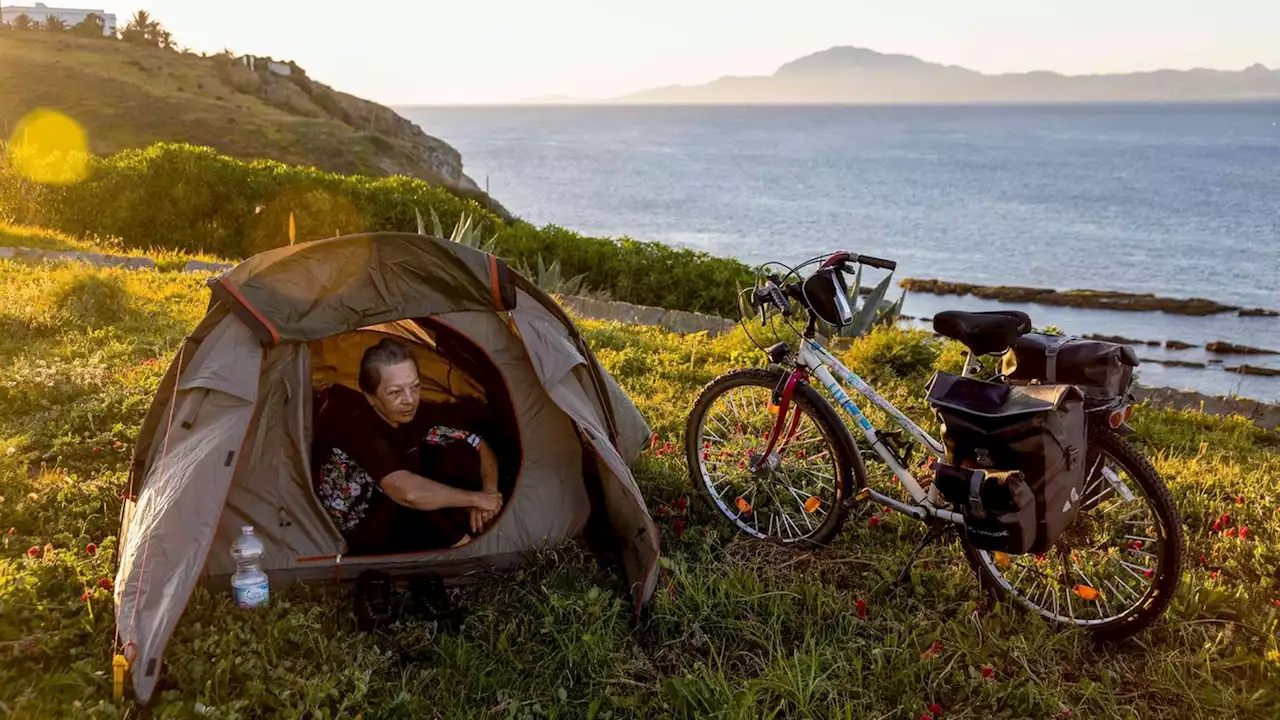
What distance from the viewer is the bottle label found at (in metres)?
4.02

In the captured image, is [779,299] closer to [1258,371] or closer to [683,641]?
[683,641]

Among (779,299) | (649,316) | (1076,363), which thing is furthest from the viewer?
(649,316)

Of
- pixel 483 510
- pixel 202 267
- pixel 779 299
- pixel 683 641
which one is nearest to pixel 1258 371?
pixel 779 299

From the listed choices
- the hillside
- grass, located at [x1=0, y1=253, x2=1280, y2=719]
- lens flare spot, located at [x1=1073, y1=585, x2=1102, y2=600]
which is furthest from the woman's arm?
the hillside

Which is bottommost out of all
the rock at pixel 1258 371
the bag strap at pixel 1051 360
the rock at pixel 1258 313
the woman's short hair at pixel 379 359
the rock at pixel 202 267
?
the rock at pixel 1258 371

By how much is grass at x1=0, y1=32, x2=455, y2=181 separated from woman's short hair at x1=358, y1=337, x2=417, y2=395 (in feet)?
91.9

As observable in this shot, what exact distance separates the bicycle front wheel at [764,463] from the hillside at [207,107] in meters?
21.2

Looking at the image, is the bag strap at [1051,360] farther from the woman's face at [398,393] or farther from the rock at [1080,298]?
the rock at [1080,298]

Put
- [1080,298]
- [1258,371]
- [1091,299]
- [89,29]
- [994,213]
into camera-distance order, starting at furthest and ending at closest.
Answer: [89,29] < [994,213] < [1080,298] < [1091,299] < [1258,371]

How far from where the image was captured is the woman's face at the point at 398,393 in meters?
4.52

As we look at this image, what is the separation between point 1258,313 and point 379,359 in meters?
26.3

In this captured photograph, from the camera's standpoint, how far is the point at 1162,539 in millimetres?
3732

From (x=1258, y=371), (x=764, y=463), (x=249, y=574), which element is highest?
(x=764, y=463)

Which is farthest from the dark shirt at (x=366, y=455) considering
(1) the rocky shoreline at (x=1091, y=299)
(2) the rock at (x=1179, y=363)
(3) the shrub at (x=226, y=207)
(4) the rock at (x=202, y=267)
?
(1) the rocky shoreline at (x=1091, y=299)
